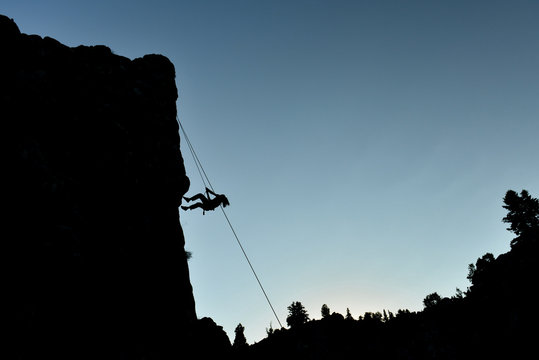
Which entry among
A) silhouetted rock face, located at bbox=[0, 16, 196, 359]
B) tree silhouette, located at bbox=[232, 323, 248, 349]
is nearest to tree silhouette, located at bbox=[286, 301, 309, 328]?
tree silhouette, located at bbox=[232, 323, 248, 349]

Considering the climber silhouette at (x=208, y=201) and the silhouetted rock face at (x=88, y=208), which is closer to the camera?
the silhouetted rock face at (x=88, y=208)

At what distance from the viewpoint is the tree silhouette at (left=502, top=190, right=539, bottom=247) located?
64500 millimetres

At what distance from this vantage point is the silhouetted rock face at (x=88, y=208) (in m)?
13.1

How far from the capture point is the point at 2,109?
14906 millimetres

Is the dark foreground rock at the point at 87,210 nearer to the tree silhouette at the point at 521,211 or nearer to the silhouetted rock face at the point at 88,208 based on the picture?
the silhouetted rock face at the point at 88,208

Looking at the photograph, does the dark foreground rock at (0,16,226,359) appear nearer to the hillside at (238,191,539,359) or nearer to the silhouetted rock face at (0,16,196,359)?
the silhouetted rock face at (0,16,196,359)

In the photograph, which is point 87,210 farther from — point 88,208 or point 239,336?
point 239,336

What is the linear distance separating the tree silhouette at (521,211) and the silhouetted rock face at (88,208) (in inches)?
2732

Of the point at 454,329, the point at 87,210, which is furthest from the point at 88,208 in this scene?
the point at 454,329

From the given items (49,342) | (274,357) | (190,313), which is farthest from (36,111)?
(274,357)

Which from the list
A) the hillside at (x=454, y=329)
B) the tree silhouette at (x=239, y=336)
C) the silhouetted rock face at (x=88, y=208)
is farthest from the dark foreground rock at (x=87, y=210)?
the tree silhouette at (x=239, y=336)

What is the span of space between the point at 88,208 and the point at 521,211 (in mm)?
76504

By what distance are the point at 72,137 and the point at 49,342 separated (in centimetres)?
1003

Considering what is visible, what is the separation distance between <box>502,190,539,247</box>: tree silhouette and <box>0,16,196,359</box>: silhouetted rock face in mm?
69396
